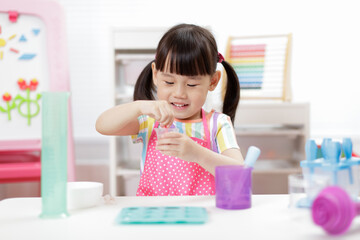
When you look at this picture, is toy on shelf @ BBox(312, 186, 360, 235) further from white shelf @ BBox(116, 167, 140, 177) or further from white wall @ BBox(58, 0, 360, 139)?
white wall @ BBox(58, 0, 360, 139)

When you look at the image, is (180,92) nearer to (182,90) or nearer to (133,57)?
(182,90)

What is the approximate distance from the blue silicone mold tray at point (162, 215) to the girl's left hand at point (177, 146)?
196 millimetres

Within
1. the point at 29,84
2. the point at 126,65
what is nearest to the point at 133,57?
the point at 126,65

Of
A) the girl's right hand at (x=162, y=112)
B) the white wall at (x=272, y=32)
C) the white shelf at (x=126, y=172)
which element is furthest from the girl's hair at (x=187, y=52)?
the white wall at (x=272, y=32)

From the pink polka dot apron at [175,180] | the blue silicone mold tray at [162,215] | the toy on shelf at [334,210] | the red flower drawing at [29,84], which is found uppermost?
the red flower drawing at [29,84]

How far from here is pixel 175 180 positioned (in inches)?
47.9

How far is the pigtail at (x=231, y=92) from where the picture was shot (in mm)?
1382

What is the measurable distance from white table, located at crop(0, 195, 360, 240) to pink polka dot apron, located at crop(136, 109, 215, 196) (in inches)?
15.1

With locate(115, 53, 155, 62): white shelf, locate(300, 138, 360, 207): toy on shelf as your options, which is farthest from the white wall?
locate(300, 138, 360, 207): toy on shelf

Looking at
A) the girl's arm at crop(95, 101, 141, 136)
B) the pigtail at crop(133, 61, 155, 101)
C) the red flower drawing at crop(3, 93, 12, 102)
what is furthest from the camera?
the red flower drawing at crop(3, 93, 12, 102)

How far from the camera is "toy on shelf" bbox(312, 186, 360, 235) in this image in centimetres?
60

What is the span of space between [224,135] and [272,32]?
1.58 m

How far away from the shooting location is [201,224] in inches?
26.5

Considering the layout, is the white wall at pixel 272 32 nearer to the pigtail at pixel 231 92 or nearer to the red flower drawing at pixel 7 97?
the red flower drawing at pixel 7 97
